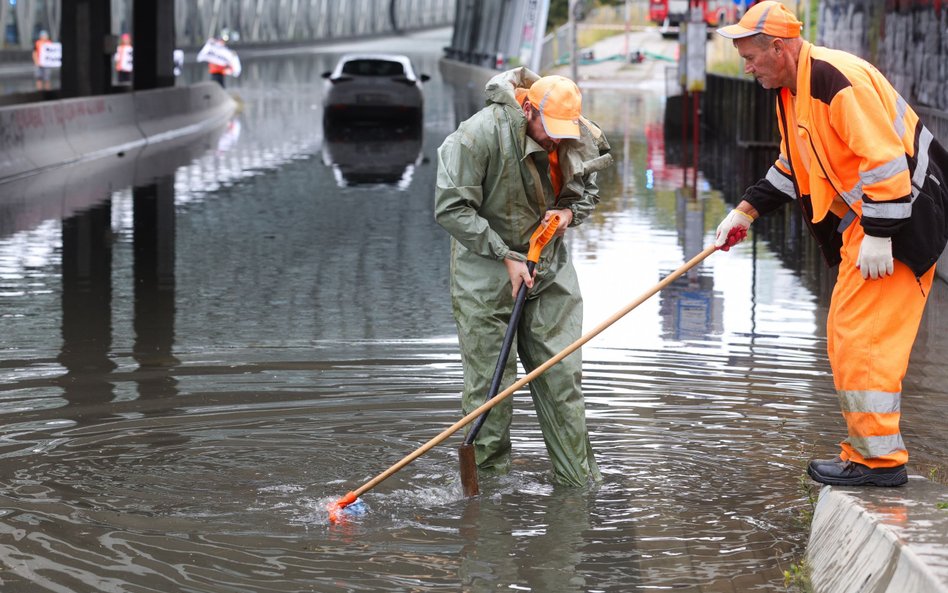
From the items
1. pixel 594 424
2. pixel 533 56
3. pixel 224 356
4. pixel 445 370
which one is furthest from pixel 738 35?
pixel 533 56

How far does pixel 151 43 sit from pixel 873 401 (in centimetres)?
2442

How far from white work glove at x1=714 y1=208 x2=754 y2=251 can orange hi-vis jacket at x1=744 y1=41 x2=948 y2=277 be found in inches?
16.8

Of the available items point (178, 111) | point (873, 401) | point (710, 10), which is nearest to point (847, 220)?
point (873, 401)

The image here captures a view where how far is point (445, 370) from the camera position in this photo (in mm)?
8383

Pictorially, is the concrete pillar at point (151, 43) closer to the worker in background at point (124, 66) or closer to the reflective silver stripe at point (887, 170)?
the worker in background at point (124, 66)

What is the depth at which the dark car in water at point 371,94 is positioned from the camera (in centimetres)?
2836

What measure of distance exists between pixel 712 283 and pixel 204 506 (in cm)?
631

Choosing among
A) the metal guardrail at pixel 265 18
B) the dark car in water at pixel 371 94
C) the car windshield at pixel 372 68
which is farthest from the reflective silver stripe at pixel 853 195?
the metal guardrail at pixel 265 18

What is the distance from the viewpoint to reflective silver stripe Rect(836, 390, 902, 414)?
16.6ft

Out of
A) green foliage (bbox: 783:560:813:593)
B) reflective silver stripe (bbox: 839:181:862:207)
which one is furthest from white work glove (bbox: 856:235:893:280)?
green foliage (bbox: 783:560:813:593)

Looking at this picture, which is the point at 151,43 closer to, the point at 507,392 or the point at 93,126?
the point at 93,126

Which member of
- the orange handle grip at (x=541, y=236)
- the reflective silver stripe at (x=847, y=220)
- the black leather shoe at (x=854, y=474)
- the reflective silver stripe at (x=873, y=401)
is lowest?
the black leather shoe at (x=854, y=474)

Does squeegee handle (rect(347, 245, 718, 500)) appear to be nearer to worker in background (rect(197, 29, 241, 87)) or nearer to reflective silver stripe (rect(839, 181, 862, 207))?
reflective silver stripe (rect(839, 181, 862, 207))

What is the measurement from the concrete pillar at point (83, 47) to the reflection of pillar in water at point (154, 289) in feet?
24.2
